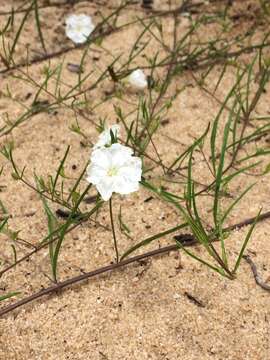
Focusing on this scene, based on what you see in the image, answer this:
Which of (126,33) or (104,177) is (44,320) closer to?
(104,177)

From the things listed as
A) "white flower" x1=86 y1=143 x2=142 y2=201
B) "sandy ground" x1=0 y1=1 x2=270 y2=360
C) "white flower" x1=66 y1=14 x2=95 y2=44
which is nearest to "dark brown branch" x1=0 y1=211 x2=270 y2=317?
"sandy ground" x1=0 y1=1 x2=270 y2=360

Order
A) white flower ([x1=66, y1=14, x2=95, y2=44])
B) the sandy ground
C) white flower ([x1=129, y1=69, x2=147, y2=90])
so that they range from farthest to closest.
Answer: white flower ([x1=66, y1=14, x2=95, y2=44]) → white flower ([x1=129, y1=69, x2=147, y2=90]) → the sandy ground

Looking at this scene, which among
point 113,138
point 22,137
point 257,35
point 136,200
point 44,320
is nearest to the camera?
point 113,138

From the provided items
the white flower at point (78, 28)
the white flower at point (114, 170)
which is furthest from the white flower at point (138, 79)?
the white flower at point (114, 170)

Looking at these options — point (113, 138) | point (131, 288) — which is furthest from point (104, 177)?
point (131, 288)

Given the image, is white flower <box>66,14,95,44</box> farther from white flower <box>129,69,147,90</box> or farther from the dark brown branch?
the dark brown branch

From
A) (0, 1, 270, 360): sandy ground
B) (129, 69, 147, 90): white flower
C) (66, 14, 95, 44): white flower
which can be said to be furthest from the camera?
(66, 14, 95, 44): white flower

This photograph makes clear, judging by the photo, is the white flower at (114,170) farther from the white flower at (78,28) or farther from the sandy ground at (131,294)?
the white flower at (78,28)
